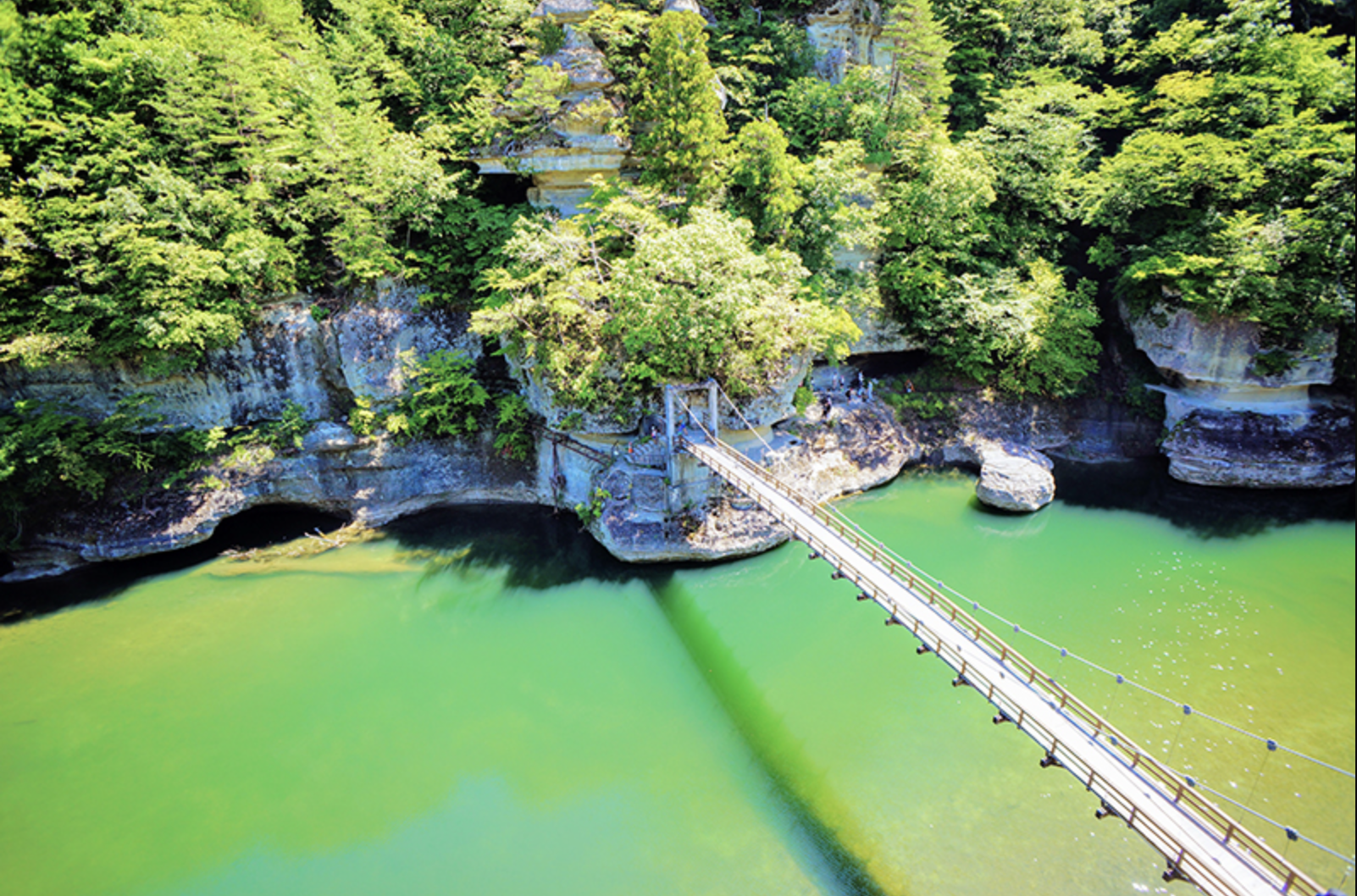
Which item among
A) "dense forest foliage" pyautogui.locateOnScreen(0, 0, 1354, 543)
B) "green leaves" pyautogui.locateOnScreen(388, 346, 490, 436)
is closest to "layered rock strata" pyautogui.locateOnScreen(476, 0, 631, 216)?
"dense forest foliage" pyautogui.locateOnScreen(0, 0, 1354, 543)

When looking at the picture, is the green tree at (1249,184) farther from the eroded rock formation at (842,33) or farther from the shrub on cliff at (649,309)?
the eroded rock formation at (842,33)

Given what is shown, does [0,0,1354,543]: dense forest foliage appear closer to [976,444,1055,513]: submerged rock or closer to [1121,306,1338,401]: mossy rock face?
[1121,306,1338,401]: mossy rock face

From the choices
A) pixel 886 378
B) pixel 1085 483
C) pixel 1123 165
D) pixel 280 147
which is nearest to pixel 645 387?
pixel 886 378

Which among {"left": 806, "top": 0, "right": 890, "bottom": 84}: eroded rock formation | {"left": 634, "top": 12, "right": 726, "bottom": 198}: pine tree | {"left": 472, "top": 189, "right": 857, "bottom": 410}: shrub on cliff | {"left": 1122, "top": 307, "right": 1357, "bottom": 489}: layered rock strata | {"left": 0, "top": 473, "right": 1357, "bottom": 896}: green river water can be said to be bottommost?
{"left": 0, "top": 473, "right": 1357, "bottom": 896}: green river water

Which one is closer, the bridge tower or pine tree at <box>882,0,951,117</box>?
the bridge tower

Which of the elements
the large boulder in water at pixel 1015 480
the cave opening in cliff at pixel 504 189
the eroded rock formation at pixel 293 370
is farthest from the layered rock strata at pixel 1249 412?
the eroded rock formation at pixel 293 370

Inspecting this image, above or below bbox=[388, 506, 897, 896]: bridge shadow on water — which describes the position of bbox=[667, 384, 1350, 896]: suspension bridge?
above

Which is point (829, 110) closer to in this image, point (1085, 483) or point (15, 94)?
point (1085, 483)
